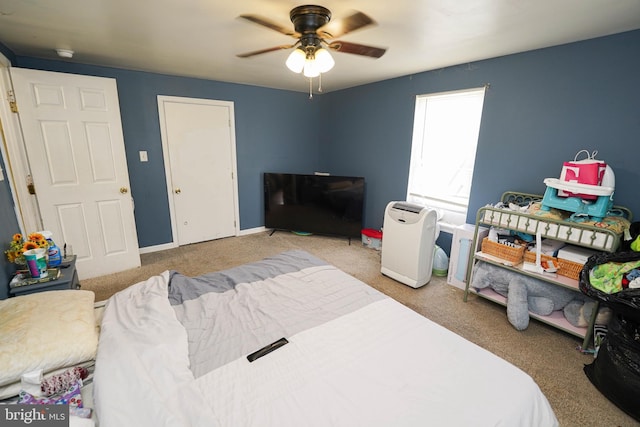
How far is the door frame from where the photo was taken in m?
2.36

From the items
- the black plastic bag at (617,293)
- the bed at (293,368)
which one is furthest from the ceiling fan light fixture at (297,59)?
the black plastic bag at (617,293)

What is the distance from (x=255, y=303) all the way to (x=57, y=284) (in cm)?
147

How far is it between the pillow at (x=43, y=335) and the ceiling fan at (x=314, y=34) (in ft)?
5.40

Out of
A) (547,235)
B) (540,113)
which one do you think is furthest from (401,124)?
(547,235)

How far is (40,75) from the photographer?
8.34ft

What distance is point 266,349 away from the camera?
4.02ft

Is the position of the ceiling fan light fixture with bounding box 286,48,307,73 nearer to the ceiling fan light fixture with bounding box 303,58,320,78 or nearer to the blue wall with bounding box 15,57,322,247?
the ceiling fan light fixture with bounding box 303,58,320,78

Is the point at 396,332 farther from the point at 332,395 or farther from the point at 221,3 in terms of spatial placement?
the point at 221,3

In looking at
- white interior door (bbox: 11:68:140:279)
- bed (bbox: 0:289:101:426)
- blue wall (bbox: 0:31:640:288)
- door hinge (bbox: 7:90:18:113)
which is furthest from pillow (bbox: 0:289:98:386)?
door hinge (bbox: 7:90:18:113)

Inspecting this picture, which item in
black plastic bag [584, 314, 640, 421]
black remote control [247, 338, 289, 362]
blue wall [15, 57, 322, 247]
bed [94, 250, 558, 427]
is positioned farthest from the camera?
blue wall [15, 57, 322, 247]

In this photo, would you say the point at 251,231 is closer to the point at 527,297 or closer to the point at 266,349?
the point at 266,349

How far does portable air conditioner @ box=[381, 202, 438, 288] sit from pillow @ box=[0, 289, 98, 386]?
8.35ft

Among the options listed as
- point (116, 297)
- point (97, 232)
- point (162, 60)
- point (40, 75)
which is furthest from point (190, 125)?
point (116, 297)

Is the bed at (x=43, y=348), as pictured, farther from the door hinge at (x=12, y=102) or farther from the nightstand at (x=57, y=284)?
the door hinge at (x=12, y=102)
